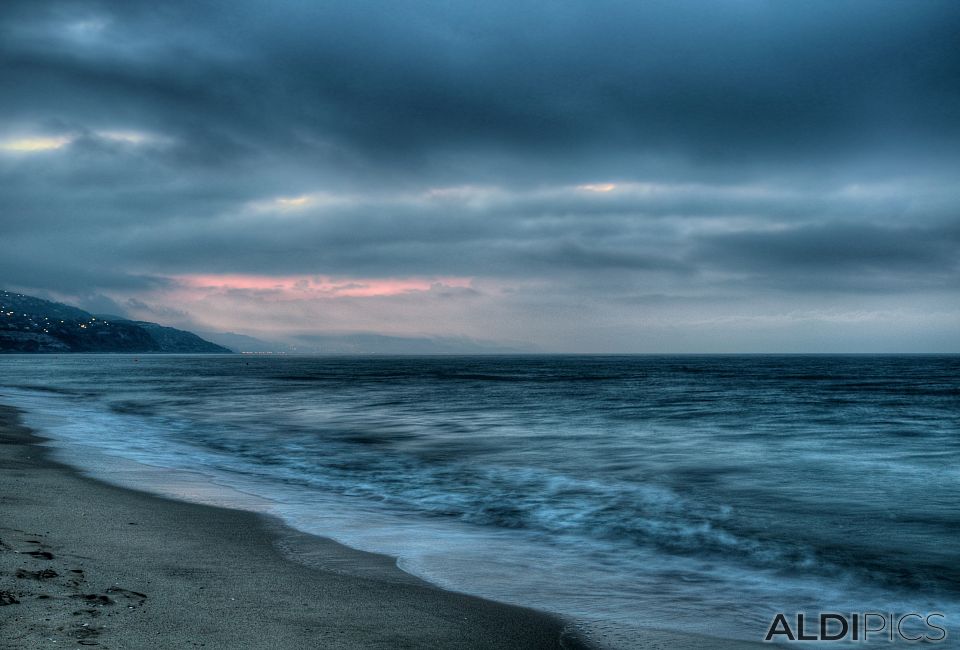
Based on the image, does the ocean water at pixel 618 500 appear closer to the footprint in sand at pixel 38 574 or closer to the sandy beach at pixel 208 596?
the sandy beach at pixel 208 596

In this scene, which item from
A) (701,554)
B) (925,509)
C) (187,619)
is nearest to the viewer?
(187,619)

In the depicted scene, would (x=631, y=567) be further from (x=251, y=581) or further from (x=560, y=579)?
(x=251, y=581)

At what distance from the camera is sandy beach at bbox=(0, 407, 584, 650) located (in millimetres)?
4500

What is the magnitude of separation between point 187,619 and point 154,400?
4109 cm

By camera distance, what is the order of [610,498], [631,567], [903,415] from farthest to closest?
[903,415] < [610,498] < [631,567]

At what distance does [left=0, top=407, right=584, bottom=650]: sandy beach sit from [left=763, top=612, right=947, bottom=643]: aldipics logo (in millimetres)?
2183

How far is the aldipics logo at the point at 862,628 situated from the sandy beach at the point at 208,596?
218 cm

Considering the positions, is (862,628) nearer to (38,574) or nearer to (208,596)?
(208,596)

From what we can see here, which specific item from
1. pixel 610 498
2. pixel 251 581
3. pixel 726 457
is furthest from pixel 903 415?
pixel 251 581

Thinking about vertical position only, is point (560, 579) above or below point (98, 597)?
below

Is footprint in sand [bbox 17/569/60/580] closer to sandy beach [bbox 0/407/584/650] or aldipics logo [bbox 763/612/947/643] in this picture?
sandy beach [bbox 0/407/584/650]

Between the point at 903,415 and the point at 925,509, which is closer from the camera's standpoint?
the point at 925,509

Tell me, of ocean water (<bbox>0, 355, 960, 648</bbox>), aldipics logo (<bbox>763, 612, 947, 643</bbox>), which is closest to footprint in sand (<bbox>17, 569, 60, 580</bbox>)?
ocean water (<bbox>0, 355, 960, 648</bbox>)

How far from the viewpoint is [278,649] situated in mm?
4363
